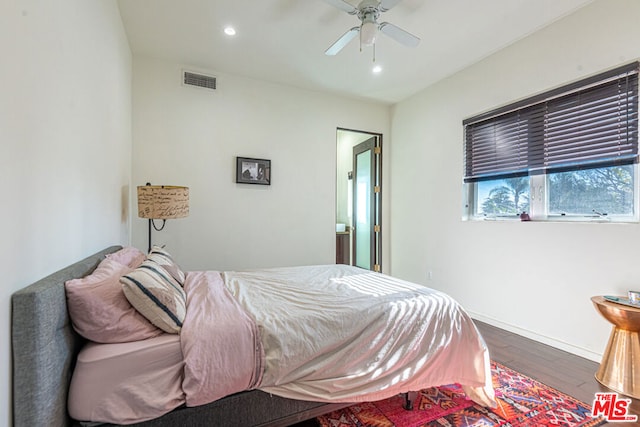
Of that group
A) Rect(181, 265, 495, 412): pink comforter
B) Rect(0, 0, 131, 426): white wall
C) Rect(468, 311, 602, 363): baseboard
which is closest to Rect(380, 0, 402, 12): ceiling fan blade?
Rect(0, 0, 131, 426): white wall

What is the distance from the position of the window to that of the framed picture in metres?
2.51

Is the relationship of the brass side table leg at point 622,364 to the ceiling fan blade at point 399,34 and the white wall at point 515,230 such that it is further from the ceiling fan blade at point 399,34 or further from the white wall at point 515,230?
the ceiling fan blade at point 399,34

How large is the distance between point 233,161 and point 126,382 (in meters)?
2.89

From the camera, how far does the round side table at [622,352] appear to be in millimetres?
1913

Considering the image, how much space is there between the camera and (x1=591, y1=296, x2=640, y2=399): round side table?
1.91 m

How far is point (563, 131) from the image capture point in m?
2.64

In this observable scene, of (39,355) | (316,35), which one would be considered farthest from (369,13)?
(39,355)

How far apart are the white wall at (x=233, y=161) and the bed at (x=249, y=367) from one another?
5.22ft

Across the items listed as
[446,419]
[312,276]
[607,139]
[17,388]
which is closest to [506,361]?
[446,419]

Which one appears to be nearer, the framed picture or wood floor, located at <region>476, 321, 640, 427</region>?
wood floor, located at <region>476, 321, 640, 427</region>

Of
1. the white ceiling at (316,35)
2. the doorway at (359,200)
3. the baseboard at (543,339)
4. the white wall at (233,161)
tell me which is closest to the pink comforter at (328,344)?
the baseboard at (543,339)

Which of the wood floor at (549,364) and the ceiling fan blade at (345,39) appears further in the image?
the ceiling fan blade at (345,39)

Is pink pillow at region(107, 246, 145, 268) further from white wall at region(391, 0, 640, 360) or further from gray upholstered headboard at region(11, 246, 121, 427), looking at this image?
white wall at region(391, 0, 640, 360)

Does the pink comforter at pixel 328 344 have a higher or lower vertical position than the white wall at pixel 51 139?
lower
